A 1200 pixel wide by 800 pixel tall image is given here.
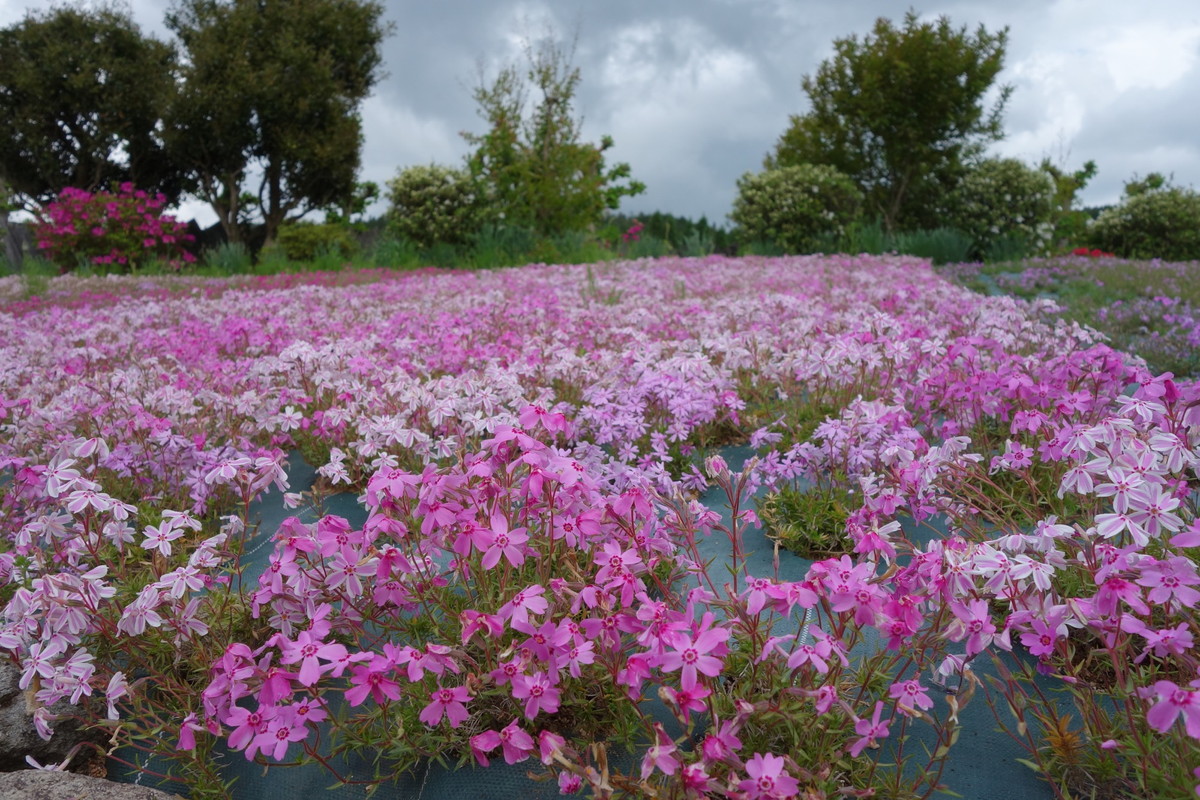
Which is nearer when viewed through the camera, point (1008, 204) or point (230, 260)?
point (230, 260)

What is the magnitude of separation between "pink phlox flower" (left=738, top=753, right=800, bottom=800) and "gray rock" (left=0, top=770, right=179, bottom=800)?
1589 mm

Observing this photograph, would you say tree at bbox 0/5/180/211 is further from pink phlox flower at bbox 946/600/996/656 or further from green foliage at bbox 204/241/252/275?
pink phlox flower at bbox 946/600/996/656

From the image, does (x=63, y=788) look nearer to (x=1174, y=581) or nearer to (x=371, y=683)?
(x=371, y=683)

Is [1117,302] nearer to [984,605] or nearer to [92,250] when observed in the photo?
[984,605]

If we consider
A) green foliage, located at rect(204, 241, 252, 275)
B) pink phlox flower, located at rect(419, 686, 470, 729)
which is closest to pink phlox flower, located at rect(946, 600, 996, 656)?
pink phlox flower, located at rect(419, 686, 470, 729)

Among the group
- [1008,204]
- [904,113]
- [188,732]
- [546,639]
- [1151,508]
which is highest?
[904,113]

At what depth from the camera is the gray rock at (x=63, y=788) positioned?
2.09 meters

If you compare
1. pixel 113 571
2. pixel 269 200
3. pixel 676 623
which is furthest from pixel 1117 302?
pixel 269 200

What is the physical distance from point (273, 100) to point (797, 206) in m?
17.7

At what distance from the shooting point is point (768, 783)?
1666 millimetres

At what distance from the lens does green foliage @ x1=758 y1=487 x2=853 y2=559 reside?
129 inches

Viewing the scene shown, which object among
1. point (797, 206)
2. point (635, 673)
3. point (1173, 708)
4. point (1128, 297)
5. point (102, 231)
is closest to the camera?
point (1173, 708)

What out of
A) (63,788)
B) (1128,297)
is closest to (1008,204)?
(1128,297)

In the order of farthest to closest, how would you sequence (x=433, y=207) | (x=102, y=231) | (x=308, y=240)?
(x=308, y=240), (x=433, y=207), (x=102, y=231)
